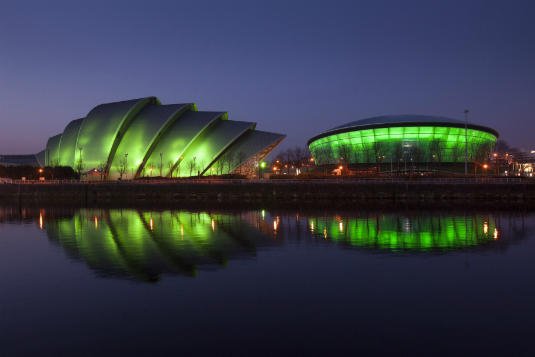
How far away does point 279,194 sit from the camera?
5194cm

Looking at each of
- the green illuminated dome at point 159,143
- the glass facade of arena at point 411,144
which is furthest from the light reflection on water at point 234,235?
the glass facade of arena at point 411,144

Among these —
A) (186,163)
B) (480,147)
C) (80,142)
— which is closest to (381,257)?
(186,163)

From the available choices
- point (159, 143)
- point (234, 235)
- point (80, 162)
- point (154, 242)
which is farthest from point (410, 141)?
point (154, 242)

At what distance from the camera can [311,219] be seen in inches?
1202

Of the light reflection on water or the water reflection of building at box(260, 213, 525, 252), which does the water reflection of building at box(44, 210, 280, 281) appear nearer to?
the light reflection on water

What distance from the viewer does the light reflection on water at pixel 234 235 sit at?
55.4 ft

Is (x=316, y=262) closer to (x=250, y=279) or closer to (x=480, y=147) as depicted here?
(x=250, y=279)

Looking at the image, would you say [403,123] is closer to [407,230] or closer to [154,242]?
[407,230]

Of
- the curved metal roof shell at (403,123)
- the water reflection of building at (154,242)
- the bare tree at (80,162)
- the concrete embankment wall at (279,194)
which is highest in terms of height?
the curved metal roof shell at (403,123)

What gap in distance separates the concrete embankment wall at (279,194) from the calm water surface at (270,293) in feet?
74.1

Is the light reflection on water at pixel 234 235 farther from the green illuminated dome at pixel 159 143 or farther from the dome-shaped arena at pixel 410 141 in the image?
the dome-shaped arena at pixel 410 141

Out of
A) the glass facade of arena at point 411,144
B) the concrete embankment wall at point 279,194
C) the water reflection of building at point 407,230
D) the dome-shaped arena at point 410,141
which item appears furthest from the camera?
the glass facade of arena at point 411,144

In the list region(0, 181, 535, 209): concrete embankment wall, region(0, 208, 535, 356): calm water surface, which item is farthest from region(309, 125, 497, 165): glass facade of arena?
region(0, 208, 535, 356): calm water surface

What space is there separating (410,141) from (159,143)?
1542 inches
